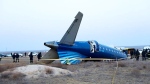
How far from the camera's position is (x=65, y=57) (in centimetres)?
2919

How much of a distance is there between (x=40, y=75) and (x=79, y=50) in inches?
485

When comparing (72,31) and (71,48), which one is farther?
(71,48)

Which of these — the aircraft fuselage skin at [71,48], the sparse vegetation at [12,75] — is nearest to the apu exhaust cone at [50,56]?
the aircraft fuselage skin at [71,48]

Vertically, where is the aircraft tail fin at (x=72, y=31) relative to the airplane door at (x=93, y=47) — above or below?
above

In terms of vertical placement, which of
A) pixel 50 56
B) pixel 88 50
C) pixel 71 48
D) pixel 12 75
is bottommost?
pixel 12 75

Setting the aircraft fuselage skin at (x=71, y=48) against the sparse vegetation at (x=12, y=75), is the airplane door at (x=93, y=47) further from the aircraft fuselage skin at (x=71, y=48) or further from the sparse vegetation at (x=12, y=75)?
the sparse vegetation at (x=12, y=75)

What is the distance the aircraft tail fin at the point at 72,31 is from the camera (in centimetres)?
2883

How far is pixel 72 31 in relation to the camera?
94.4 ft

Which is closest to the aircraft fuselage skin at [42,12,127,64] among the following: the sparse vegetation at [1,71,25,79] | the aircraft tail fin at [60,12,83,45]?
the aircraft tail fin at [60,12,83,45]

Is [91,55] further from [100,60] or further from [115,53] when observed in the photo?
[115,53]

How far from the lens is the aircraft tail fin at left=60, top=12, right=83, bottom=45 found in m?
28.8

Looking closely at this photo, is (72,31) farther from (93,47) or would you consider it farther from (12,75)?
(12,75)


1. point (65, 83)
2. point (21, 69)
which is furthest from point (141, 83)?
point (21, 69)

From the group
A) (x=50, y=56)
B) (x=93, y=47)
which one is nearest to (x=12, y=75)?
(x=50, y=56)
